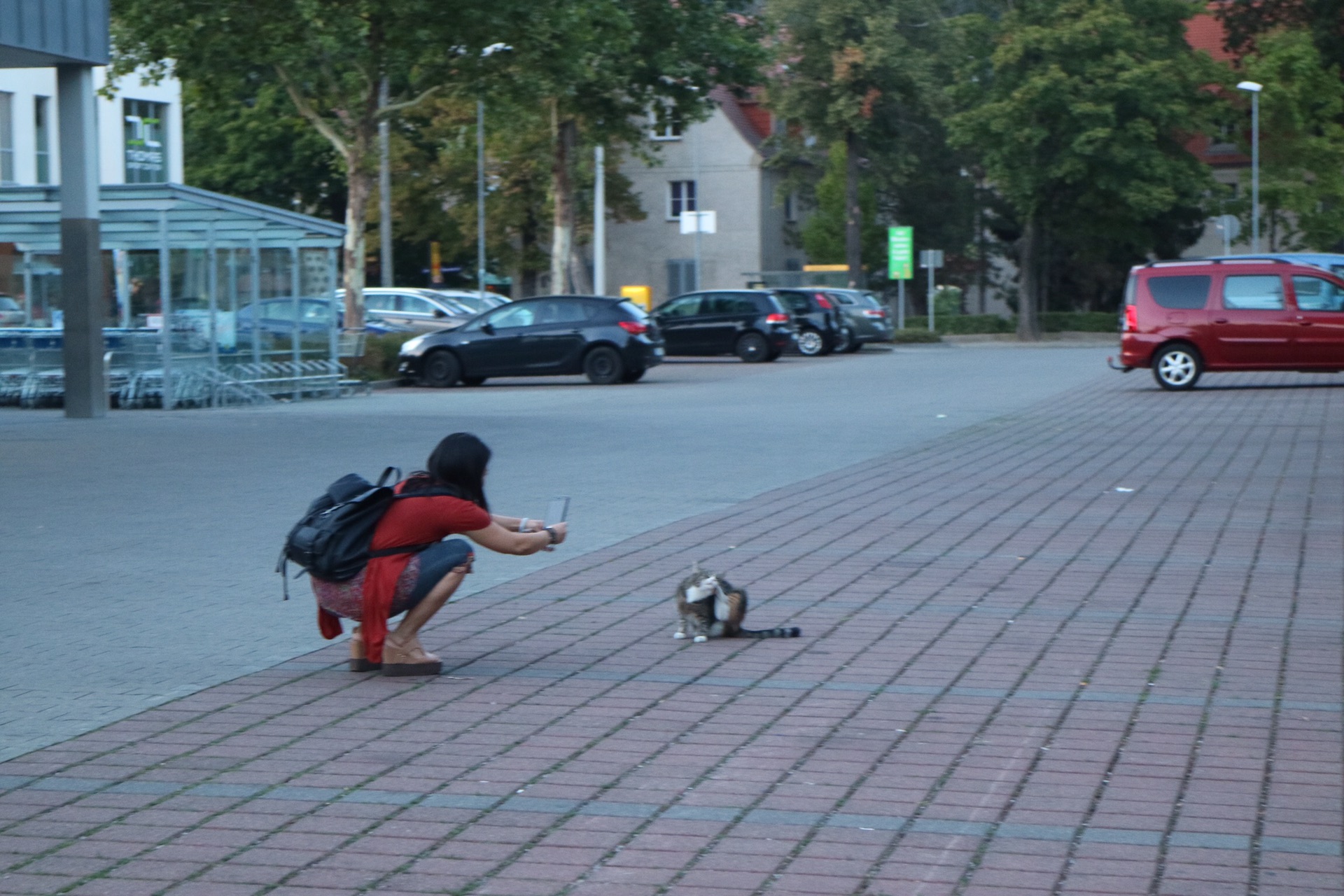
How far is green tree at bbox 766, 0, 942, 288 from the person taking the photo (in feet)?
191

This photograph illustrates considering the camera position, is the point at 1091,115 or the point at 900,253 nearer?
Answer: the point at 1091,115

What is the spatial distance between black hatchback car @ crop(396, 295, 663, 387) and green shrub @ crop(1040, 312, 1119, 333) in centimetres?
3468

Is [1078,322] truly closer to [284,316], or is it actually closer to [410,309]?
[410,309]

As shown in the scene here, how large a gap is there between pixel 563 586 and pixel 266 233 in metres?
18.2

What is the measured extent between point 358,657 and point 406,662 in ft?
0.74

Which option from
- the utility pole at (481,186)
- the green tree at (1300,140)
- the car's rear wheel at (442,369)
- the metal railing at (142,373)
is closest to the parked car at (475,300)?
the utility pole at (481,186)

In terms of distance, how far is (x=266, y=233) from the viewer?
26.0 metres

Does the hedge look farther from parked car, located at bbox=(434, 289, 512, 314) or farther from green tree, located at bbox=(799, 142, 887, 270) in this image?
parked car, located at bbox=(434, 289, 512, 314)

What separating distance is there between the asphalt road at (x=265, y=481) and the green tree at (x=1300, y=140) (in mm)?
30702

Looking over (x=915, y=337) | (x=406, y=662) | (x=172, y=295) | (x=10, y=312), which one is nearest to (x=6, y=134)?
(x=10, y=312)

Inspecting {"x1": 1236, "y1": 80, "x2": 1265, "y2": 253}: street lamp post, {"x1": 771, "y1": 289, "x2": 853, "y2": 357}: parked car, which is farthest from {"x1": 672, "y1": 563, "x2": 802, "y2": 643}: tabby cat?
{"x1": 1236, "y1": 80, "x2": 1265, "y2": 253}: street lamp post

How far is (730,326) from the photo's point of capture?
38656mm

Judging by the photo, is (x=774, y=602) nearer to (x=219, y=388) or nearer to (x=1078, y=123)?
(x=219, y=388)

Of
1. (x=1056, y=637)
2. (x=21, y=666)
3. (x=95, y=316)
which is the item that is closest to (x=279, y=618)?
(x=21, y=666)
